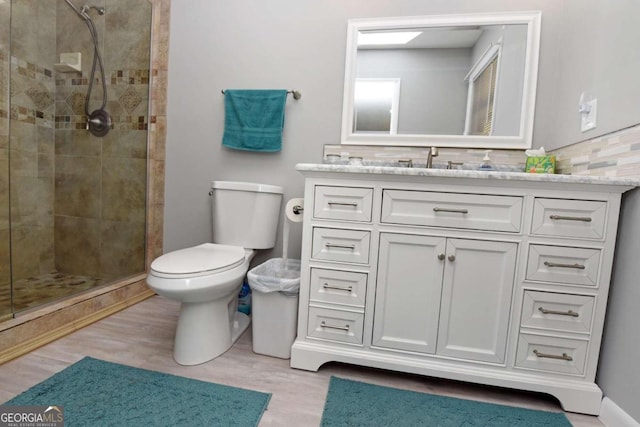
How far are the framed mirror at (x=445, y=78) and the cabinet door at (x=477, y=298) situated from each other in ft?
2.34

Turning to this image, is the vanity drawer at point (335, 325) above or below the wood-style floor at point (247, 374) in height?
above

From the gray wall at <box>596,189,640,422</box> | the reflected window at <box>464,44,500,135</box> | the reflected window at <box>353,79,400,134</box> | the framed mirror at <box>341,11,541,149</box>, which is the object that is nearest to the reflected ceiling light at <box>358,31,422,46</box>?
the framed mirror at <box>341,11,541,149</box>

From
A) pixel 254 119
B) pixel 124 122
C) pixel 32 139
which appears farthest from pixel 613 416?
pixel 32 139

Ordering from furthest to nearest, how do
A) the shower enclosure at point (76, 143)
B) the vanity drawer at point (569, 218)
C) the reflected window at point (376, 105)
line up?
the shower enclosure at point (76, 143), the reflected window at point (376, 105), the vanity drawer at point (569, 218)

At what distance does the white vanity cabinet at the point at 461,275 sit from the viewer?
1085 millimetres

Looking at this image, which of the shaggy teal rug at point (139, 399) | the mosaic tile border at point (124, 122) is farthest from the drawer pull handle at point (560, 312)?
the mosaic tile border at point (124, 122)

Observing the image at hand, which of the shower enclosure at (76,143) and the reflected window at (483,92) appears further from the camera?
the shower enclosure at (76,143)

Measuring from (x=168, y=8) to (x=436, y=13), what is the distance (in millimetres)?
1604

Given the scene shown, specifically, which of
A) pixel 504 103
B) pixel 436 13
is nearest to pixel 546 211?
pixel 504 103

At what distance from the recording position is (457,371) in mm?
1178

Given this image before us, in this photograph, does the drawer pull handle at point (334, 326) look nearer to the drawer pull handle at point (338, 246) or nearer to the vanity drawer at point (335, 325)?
the vanity drawer at point (335, 325)

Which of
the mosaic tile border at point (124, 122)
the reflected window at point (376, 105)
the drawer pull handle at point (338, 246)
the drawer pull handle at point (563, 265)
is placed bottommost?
the drawer pull handle at point (338, 246)

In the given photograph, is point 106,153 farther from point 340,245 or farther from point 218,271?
point 340,245

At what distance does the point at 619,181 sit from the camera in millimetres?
992
